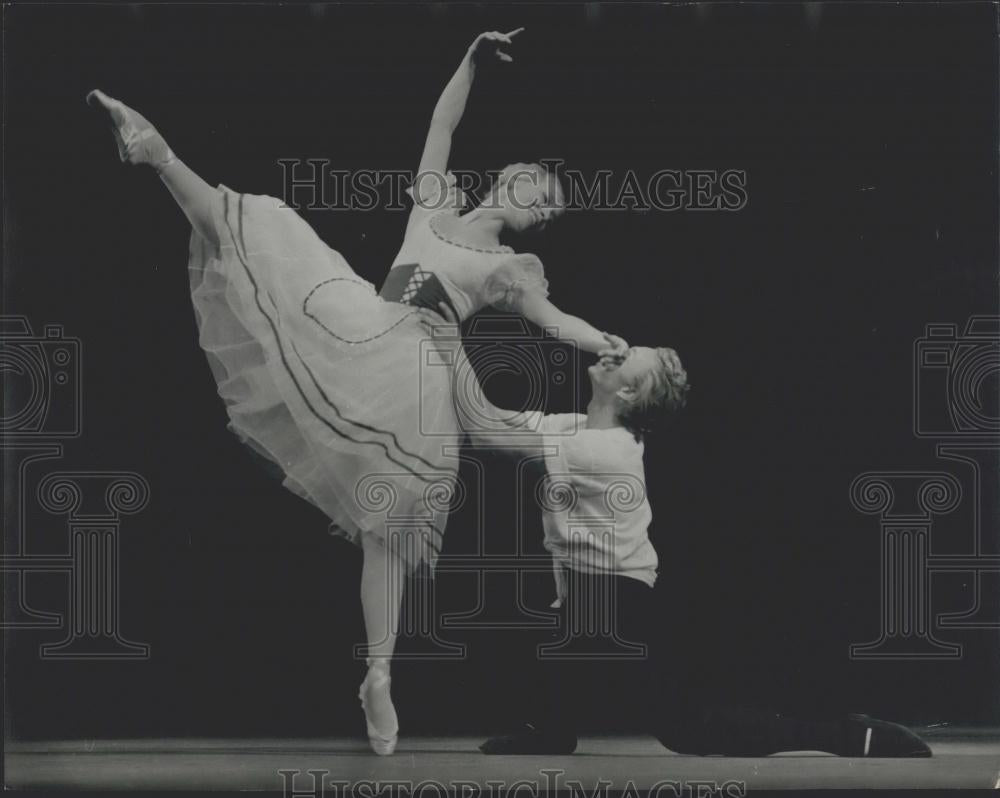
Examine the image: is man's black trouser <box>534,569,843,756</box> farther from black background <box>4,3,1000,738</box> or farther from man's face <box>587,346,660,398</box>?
man's face <box>587,346,660,398</box>

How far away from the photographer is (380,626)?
404cm

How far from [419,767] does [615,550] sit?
75 centimetres

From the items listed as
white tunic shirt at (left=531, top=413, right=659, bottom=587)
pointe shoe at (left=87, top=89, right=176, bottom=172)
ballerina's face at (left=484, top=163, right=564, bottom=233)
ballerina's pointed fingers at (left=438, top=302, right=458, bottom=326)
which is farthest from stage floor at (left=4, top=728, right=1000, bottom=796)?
pointe shoe at (left=87, top=89, right=176, bottom=172)

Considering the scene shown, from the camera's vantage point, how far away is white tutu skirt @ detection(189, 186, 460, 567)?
3.99 metres

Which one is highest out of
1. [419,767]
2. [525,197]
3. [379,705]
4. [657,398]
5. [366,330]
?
[525,197]

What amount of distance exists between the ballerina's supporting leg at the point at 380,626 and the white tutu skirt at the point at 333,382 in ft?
0.15

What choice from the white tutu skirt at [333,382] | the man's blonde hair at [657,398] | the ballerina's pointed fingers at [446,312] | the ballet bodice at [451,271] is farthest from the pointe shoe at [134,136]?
the man's blonde hair at [657,398]

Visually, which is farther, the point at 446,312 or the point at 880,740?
the point at 880,740

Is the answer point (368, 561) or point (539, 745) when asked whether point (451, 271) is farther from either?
point (539, 745)

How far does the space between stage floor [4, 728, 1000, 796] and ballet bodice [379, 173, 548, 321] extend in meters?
1.15

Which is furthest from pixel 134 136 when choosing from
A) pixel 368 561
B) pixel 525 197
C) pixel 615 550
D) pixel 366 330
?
pixel 615 550

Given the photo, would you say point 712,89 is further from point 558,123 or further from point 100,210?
point 100,210

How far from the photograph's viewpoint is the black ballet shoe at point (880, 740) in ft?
13.6

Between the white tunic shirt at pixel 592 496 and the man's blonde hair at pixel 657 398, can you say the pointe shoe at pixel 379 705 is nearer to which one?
the white tunic shirt at pixel 592 496
